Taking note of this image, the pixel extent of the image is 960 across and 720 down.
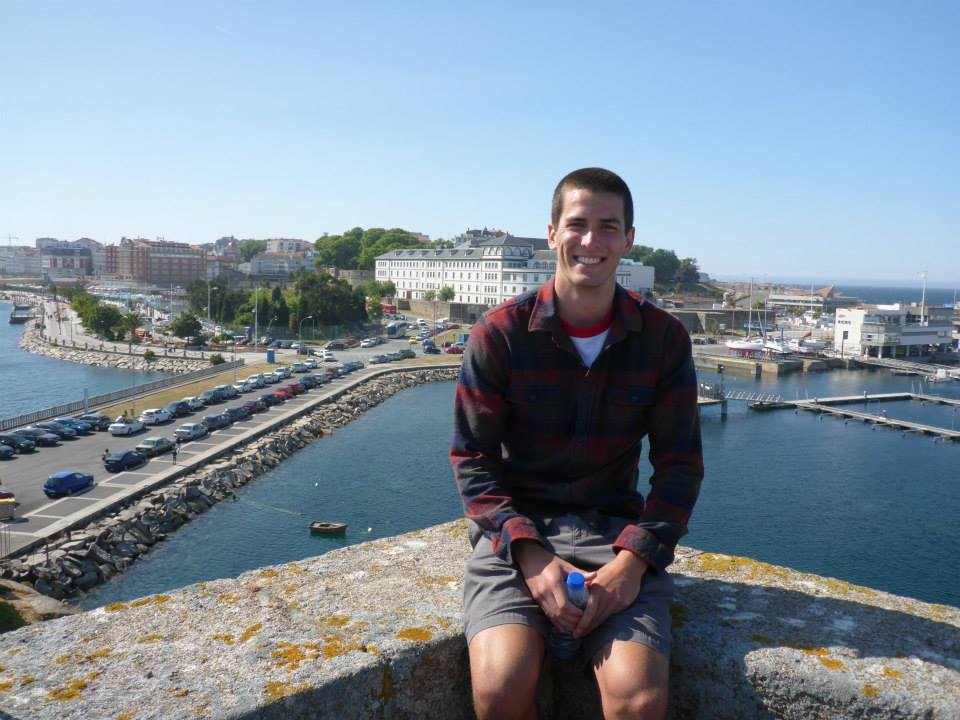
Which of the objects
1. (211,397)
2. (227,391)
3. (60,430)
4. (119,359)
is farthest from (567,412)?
(119,359)

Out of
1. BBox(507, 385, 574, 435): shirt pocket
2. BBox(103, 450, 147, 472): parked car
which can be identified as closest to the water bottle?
BBox(507, 385, 574, 435): shirt pocket

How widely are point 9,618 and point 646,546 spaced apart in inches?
306

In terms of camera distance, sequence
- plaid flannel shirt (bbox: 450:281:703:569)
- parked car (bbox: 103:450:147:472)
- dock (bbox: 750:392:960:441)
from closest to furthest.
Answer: plaid flannel shirt (bbox: 450:281:703:569), parked car (bbox: 103:450:147:472), dock (bbox: 750:392:960:441)

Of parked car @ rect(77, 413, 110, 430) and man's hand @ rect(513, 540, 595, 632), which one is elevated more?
man's hand @ rect(513, 540, 595, 632)

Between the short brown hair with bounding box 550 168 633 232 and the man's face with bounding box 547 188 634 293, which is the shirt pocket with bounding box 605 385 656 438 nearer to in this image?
the man's face with bounding box 547 188 634 293

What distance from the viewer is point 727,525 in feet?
43.2

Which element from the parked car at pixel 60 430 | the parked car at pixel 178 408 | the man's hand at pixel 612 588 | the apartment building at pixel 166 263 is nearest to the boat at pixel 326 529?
the parked car at pixel 60 430

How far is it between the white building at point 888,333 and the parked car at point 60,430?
121 ft

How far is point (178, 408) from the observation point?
19016 millimetres

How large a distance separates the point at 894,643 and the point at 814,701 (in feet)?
0.75

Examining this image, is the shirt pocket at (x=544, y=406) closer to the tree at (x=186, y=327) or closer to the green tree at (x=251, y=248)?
the tree at (x=186, y=327)

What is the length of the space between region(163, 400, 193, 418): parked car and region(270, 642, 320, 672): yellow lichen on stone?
18.6 m

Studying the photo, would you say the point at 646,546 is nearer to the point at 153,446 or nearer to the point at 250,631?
the point at 250,631

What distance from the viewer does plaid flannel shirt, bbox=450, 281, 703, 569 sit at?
1466mm
